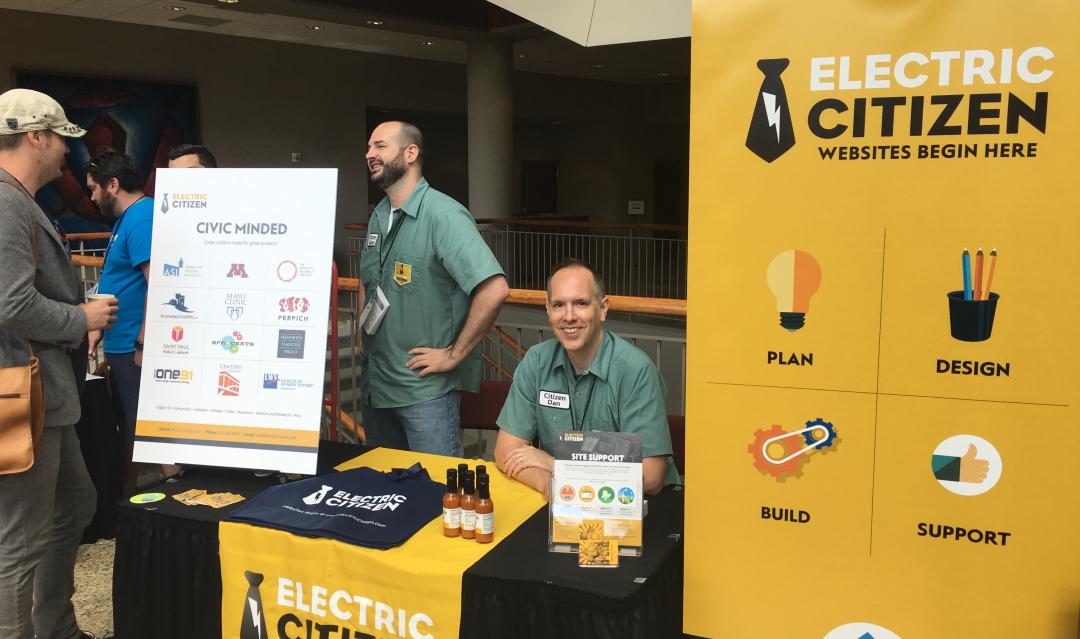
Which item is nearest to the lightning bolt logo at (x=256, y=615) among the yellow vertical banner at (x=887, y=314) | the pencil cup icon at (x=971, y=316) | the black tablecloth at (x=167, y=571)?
the black tablecloth at (x=167, y=571)

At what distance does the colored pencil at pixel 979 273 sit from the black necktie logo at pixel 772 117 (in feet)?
1.28

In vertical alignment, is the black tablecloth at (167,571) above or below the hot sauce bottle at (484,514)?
below

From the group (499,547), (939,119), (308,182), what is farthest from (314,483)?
(939,119)

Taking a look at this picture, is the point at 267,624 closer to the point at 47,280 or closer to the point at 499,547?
the point at 499,547

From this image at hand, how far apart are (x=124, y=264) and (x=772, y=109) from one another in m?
2.66

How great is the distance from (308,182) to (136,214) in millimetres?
1327

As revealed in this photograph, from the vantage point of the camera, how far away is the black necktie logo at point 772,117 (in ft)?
5.32

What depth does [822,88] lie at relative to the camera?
160cm

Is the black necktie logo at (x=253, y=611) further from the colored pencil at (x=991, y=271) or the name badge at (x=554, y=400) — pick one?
the colored pencil at (x=991, y=271)

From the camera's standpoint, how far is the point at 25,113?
222 centimetres

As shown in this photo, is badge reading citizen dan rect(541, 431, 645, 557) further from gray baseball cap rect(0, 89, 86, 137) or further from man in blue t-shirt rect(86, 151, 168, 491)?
man in blue t-shirt rect(86, 151, 168, 491)

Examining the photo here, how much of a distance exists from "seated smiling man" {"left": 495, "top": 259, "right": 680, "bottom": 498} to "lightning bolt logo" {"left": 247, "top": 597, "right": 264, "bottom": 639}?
731 millimetres

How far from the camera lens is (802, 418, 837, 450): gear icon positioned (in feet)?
5.45

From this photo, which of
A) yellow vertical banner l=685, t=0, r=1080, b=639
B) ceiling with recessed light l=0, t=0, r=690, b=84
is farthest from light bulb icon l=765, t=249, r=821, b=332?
ceiling with recessed light l=0, t=0, r=690, b=84
